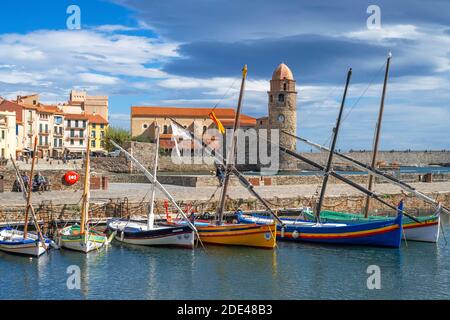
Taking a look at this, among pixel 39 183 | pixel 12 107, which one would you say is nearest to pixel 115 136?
pixel 12 107

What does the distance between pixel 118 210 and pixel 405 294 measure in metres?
15.8

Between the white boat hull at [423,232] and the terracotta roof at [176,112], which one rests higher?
the terracotta roof at [176,112]

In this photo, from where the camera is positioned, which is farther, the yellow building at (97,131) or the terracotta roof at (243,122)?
the terracotta roof at (243,122)

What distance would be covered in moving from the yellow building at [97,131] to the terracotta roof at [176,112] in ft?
65.7

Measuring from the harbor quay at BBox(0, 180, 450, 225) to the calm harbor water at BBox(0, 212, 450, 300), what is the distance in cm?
383

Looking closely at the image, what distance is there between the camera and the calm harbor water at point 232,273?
739 inches

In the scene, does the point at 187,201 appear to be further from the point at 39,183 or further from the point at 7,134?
the point at 7,134

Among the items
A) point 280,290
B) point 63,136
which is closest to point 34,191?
point 280,290

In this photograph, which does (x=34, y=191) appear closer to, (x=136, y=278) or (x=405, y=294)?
(x=136, y=278)

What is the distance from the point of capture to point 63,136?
90.9m

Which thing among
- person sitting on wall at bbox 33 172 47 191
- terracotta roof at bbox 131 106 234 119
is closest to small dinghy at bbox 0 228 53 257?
person sitting on wall at bbox 33 172 47 191

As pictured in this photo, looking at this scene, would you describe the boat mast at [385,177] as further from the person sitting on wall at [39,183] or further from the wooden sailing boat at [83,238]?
the person sitting on wall at [39,183]

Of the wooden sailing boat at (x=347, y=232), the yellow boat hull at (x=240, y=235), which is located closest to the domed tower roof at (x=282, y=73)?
the wooden sailing boat at (x=347, y=232)

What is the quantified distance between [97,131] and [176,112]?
84.3ft
